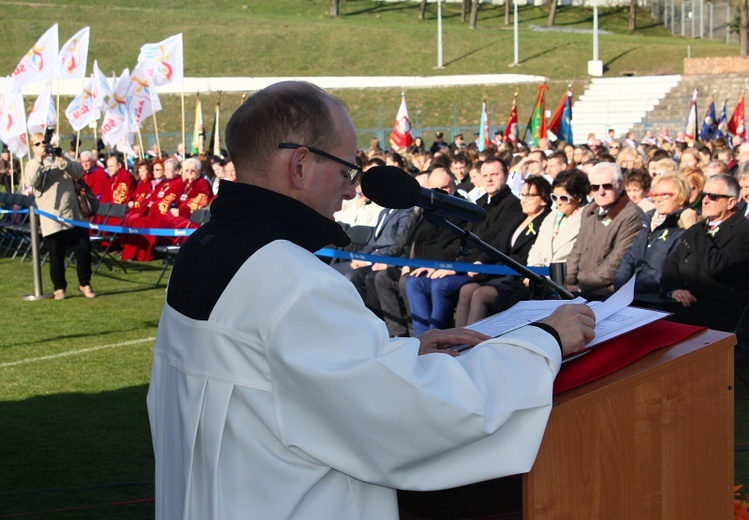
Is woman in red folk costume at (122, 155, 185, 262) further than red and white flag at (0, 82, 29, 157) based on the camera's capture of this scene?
Yes

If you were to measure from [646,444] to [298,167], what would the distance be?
1.04 metres

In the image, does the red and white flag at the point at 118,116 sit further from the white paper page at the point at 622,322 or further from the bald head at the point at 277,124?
the white paper page at the point at 622,322

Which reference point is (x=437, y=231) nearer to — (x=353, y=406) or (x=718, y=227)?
(x=718, y=227)

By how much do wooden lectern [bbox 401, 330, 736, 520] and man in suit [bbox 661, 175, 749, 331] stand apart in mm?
5269

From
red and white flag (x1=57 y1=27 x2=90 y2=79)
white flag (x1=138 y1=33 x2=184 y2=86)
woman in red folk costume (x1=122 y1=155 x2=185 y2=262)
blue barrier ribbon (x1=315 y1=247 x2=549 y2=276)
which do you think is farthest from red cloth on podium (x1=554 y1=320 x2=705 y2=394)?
white flag (x1=138 y1=33 x2=184 y2=86)

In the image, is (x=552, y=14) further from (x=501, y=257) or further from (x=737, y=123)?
(x=501, y=257)

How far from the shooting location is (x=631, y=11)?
76062mm

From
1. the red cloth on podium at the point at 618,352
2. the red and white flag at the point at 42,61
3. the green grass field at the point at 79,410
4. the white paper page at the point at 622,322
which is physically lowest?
the green grass field at the point at 79,410

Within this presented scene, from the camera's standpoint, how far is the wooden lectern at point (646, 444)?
233cm

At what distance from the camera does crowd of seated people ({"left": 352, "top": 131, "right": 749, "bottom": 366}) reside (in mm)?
7734

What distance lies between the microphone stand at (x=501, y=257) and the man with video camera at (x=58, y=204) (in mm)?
10518

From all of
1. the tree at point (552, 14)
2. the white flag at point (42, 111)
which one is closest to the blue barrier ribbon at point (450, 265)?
the white flag at point (42, 111)

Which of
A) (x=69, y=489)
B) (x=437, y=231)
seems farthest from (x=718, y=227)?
(x=69, y=489)

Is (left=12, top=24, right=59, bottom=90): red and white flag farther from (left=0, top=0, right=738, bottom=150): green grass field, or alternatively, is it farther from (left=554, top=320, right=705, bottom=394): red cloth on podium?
(left=0, top=0, right=738, bottom=150): green grass field
